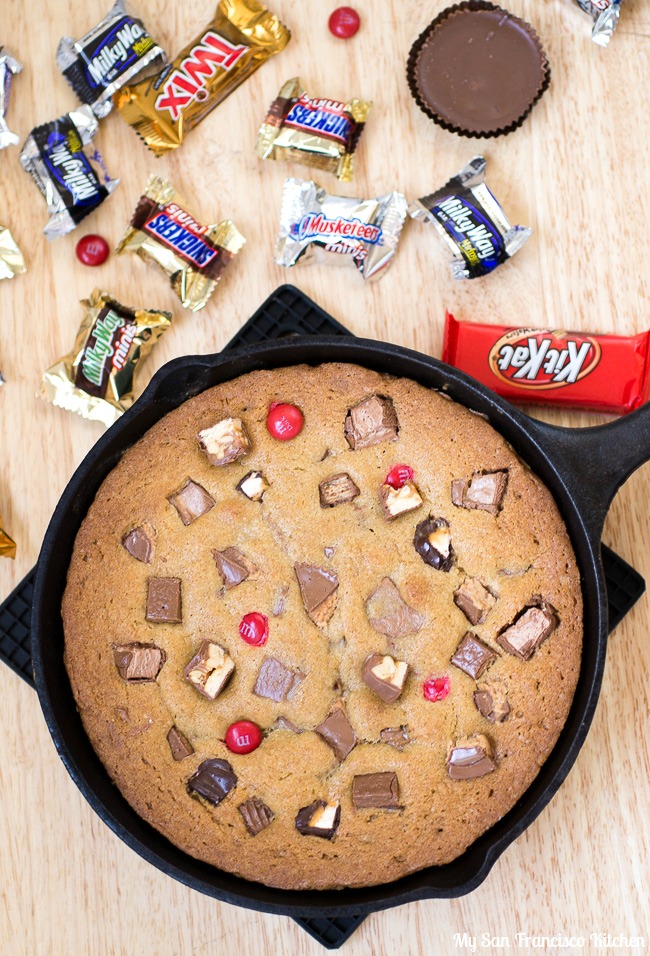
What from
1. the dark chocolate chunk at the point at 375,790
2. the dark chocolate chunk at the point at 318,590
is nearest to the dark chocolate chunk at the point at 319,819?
the dark chocolate chunk at the point at 375,790

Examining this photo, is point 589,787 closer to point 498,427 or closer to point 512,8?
point 498,427

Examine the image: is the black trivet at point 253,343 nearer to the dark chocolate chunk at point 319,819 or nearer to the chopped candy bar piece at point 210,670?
the dark chocolate chunk at point 319,819

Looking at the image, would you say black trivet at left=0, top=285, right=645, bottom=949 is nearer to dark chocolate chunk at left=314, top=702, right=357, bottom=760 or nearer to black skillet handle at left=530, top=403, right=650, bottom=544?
black skillet handle at left=530, top=403, right=650, bottom=544

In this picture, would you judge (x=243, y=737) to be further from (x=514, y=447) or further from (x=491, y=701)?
(x=514, y=447)

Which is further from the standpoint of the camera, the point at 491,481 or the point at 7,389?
the point at 7,389

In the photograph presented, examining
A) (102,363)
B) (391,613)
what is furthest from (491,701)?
(102,363)

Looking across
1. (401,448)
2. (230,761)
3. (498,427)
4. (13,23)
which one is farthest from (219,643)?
(13,23)
